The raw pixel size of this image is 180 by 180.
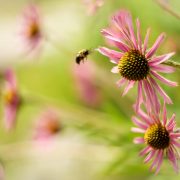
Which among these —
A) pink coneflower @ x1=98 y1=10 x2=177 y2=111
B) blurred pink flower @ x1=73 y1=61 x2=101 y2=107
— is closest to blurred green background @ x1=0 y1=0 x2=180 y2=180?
blurred pink flower @ x1=73 y1=61 x2=101 y2=107

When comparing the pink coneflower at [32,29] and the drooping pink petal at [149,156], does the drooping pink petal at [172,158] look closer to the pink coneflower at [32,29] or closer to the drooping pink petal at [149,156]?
the drooping pink petal at [149,156]

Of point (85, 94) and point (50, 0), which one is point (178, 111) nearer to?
point (85, 94)

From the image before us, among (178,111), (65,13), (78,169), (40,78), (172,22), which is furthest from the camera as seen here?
(65,13)

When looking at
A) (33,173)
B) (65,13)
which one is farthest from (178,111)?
(65,13)

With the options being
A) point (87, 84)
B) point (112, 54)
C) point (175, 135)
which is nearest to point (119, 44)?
point (112, 54)

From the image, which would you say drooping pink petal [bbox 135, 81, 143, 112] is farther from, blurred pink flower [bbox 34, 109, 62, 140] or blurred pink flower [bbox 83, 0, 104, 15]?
blurred pink flower [bbox 34, 109, 62, 140]

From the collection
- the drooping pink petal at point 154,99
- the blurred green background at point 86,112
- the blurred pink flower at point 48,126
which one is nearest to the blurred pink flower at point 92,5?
the blurred green background at point 86,112
